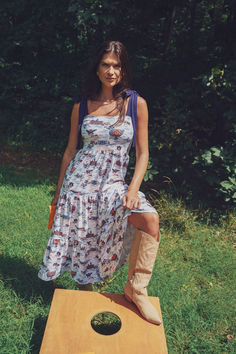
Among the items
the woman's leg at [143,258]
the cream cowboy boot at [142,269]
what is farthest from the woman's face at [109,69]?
the cream cowboy boot at [142,269]

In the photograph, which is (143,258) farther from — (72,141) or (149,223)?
(72,141)

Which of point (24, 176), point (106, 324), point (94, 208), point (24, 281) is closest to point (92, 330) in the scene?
point (106, 324)

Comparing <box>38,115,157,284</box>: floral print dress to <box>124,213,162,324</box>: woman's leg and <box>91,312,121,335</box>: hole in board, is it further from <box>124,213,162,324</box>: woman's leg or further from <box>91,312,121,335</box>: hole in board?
<box>91,312,121,335</box>: hole in board

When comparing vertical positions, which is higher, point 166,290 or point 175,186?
point 175,186

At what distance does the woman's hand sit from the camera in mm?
2299

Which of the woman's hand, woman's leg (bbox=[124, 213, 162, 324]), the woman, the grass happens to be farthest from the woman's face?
the grass

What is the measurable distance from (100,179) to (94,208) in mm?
224

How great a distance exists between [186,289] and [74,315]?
135 centimetres

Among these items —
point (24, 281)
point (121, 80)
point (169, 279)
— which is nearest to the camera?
point (121, 80)

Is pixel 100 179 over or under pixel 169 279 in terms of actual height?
over

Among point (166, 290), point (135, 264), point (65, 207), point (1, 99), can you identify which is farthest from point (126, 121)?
point (1, 99)

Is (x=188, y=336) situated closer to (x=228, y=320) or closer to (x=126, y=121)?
(x=228, y=320)

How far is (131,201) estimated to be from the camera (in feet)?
7.56

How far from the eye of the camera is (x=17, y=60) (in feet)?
24.0
